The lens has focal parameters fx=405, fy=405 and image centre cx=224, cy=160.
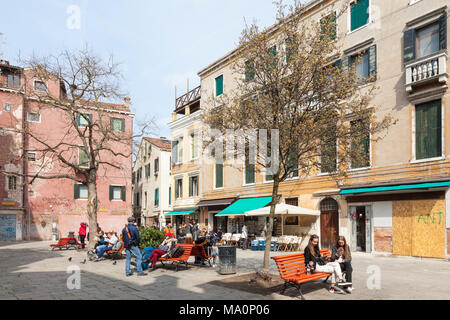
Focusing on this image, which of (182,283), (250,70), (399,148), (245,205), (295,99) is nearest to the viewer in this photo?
(182,283)

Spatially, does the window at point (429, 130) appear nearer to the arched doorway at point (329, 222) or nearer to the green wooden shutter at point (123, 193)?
the arched doorway at point (329, 222)

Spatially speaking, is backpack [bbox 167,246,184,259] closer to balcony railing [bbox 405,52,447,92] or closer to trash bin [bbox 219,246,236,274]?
trash bin [bbox 219,246,236,274]

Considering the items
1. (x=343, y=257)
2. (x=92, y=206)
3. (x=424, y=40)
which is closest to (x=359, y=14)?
(x=424, y=40)

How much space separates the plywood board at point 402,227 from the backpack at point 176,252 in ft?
30.9

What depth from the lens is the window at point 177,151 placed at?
3331 cm

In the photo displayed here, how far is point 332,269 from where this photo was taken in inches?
346

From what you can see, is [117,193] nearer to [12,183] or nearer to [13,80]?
[12,183]

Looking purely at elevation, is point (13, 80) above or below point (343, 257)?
above

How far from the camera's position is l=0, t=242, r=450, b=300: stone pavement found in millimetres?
8352

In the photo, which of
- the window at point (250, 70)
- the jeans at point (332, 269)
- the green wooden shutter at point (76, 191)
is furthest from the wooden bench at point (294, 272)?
the green wooden shutter at point (76, 191)

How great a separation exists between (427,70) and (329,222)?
8.13m

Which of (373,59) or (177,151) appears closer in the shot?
(373,59)

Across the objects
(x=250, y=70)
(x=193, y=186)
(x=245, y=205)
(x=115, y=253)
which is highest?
(x=250, y=70)

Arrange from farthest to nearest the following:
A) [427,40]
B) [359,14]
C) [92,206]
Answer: [92,206] → [359,14] → [427,40]
